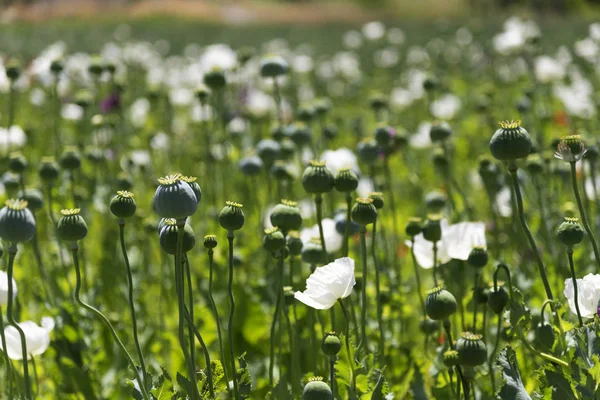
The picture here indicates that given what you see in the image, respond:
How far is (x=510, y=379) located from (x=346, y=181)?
47 centimetres

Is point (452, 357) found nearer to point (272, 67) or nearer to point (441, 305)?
point (441, 305)

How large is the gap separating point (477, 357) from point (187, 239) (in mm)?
504

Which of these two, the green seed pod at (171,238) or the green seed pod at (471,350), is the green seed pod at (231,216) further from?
the green seed pod at (471,350)

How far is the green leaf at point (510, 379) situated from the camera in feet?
4.06

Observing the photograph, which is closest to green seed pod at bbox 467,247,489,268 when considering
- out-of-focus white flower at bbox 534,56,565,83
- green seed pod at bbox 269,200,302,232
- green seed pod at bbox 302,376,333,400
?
green seed pod at bbox 269,200,302,232

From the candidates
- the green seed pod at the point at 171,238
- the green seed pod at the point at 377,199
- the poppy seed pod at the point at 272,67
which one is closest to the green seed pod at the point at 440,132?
the poppy seed pod at the point at 272,67

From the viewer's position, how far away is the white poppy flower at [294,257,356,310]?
4.25 ft

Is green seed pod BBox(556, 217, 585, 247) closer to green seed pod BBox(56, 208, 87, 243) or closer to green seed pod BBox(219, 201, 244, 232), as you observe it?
green seed pod BBox(219, 201, 244, 232)

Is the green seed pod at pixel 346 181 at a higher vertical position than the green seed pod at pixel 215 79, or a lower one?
lower

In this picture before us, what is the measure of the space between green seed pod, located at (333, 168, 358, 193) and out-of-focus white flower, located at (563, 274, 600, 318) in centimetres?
43

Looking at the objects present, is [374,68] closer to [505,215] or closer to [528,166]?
[505,215]

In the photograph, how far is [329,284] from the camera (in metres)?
1.30

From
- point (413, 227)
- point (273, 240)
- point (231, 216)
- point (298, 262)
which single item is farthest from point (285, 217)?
point (298, 262)

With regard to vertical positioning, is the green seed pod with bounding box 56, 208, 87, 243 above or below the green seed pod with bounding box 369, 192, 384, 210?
below
